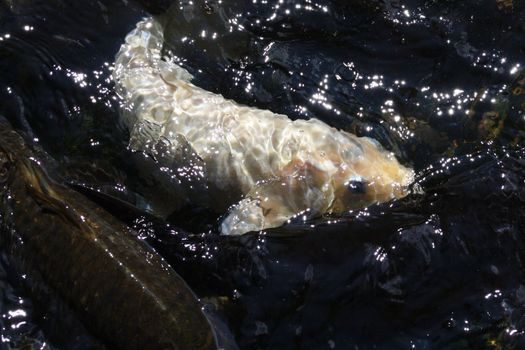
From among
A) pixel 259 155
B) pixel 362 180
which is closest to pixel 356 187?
pixel 362 180

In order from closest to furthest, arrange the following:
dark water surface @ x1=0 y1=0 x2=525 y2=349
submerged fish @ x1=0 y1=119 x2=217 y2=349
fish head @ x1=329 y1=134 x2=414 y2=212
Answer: submerged fish @ x1=0 y1=119 x2=217 y2=349, dark water surface @ x1=0 y1=0 x2=525 y2=349, fish head @ x1=329 y1=134 x2=414 y2=212

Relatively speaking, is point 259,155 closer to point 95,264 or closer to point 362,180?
point 362,180

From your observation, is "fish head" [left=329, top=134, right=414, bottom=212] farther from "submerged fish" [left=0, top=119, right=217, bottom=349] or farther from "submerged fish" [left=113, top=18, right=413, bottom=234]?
"submerged fish" [left=0, top=119, right=217, bottom=349]

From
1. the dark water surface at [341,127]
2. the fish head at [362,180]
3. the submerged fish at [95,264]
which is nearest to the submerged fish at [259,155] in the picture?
the fish head at [362,180]

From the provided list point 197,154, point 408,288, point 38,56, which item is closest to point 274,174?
point 197,154

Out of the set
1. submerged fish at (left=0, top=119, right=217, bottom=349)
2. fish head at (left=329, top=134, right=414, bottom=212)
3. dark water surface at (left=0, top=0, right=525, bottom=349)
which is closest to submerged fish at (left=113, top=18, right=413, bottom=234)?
fish head at (left=329, top=134, right=414, bottom=212)

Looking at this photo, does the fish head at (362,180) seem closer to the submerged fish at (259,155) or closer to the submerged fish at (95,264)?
the submerged fish at (259,155)
